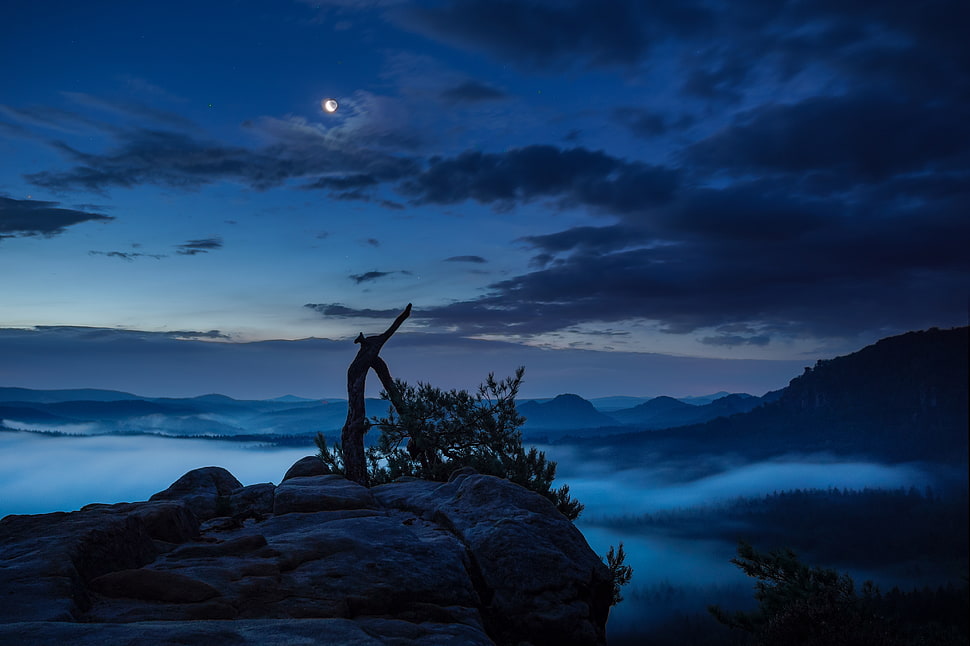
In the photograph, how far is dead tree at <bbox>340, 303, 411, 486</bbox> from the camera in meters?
28.2

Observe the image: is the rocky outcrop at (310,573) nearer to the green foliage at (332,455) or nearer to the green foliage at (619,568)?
the green foliage at (619,568)

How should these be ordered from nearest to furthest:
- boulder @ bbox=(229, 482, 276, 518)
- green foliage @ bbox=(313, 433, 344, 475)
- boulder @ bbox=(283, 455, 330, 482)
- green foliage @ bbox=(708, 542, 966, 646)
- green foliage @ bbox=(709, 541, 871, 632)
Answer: green foliage @ bbox=(708, 542, 966, 646) → boulder @ bbox=(229, 482, 276, 518) → boulder @ bbox=(283, 455, 330, 482) → green foliage @ bbox=(709, 541, 871, 632) → green foliage @ bbox=(313, 433, 344, 475)

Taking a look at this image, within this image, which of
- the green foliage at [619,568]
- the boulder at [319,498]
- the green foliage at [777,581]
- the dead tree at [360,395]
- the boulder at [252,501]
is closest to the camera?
the boulder at [319,498]

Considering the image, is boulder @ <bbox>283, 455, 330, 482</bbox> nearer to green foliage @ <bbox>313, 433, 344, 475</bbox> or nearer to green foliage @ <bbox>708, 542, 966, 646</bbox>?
green foliage @ <bbox>313, 433, 344, 475</bbox>

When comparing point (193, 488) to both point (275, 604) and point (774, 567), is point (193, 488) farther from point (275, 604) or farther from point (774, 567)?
point (774, 567)

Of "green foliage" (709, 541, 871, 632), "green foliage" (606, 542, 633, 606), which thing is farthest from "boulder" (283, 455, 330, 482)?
"green foliage" (709, 541, 871, 632)

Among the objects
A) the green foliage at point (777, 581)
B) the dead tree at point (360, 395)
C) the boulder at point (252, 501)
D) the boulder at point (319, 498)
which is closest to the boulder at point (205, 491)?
the boulder at point (252, 501)

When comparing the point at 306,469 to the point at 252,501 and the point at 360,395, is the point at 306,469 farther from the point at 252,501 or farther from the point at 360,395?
the point at 360,395

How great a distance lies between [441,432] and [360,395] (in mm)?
4650

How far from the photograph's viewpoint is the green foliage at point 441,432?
92.0 feet

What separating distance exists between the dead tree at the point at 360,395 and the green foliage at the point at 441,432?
3.19 feet

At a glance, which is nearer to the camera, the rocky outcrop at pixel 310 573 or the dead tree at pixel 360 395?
the rocky outcrop at pixel 310 573

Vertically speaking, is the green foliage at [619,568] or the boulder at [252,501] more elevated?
the boulder at [252,501]

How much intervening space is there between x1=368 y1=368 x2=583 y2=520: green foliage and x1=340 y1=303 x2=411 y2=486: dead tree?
0.97 meters
